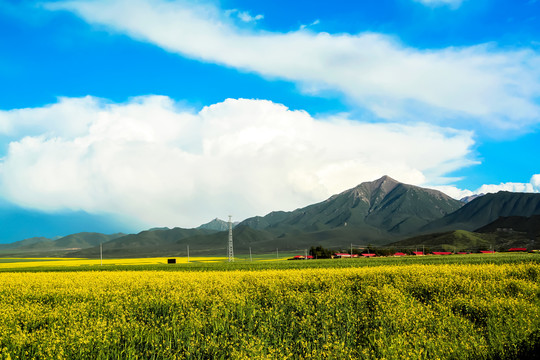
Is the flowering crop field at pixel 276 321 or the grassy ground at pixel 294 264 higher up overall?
the flowering crop field at pixel 276 321

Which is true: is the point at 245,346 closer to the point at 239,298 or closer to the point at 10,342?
the point at 239,298

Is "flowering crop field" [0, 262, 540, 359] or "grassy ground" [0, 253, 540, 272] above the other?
"flowering crop field" [0, 262, 540, 359]

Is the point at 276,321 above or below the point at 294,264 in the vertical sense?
above

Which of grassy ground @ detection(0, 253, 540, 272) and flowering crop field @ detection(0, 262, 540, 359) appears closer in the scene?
flowering crop field @ detection(0, 262, 540, 359)

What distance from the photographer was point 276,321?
15914 millimetres

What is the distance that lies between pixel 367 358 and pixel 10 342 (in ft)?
41.8

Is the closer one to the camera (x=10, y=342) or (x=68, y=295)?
(x=10, y=342)

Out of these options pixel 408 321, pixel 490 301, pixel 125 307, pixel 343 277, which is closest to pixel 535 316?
pixel 490 301

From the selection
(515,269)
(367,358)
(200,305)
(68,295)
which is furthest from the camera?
(515,269)

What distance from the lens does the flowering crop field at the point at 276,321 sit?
12484 millimetres

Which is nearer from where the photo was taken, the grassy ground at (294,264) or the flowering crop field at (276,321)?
the flowering crop field at (276,321)

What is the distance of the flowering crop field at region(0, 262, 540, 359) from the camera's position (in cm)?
1248

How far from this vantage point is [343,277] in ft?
83.1

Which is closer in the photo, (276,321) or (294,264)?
(276,321)
